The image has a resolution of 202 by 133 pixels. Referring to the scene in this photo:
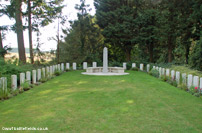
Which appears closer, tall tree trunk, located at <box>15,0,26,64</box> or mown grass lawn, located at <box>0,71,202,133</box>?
mown grass lawn, located at <box>0,71,202,133</box>

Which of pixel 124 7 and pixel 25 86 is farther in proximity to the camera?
pixel 124 7

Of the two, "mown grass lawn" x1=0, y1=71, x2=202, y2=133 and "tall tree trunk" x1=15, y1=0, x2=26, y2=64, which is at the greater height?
"tall tree trunk" x1=15, y1=0, x2=26, y2=64

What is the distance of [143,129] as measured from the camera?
379 centimetres

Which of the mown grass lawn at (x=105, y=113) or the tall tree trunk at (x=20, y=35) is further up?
the tall tree trunk at (x=20, y=35)

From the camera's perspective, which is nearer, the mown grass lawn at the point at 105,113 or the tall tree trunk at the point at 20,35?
the mown grass lawn at the point at 105,113

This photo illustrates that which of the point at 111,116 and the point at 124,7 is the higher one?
the point at 124,7

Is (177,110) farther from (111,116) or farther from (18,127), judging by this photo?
(18,127)

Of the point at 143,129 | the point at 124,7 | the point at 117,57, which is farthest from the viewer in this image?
the point at 117,57

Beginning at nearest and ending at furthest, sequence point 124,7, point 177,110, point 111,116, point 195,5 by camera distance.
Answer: point 111,116
point 177,110
point 195,5
point 124,7

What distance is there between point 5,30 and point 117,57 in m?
15.1

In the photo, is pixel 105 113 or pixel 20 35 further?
pixel 20 35

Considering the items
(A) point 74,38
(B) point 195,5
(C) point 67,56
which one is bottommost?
(C) point 67,56

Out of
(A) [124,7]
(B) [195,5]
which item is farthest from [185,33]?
(A) [124,7]

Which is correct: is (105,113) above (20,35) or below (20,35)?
below
